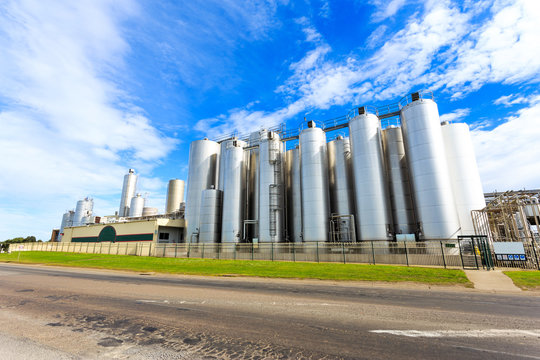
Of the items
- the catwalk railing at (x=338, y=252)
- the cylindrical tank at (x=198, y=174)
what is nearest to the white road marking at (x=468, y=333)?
the catwalk railing at (x=338, y=252)

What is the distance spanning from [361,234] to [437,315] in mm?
23228

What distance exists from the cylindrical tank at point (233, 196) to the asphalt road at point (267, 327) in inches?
1094

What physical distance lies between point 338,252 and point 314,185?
974 cm

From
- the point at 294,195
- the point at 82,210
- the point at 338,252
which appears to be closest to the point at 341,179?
the point at 294,195

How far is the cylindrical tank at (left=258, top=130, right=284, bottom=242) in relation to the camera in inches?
1382

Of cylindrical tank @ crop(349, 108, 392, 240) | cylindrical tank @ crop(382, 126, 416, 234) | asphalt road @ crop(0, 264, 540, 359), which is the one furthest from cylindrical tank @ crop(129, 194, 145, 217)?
asphalt road @ crop(0, 264, 540, 359)

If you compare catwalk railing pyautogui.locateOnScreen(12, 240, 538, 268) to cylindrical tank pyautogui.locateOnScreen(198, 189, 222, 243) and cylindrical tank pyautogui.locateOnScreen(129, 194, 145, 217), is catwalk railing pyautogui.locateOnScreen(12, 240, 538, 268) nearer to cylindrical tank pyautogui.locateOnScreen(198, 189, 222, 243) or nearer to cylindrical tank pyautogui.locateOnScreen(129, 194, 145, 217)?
cylindrical tank pyautogui.locateOnScreen(198, 189, 222, 243)

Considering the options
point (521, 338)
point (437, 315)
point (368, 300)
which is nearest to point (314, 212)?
point (368, 300)

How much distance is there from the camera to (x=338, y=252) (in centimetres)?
2667

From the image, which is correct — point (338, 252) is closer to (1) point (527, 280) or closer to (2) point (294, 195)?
(2) point (294, 195)

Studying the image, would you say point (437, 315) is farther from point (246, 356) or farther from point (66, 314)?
point (66, 314)

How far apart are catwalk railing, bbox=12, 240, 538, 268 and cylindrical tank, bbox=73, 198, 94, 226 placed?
41.7m

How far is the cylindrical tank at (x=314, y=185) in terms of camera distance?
32.2 meters

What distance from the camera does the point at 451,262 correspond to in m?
22.3
